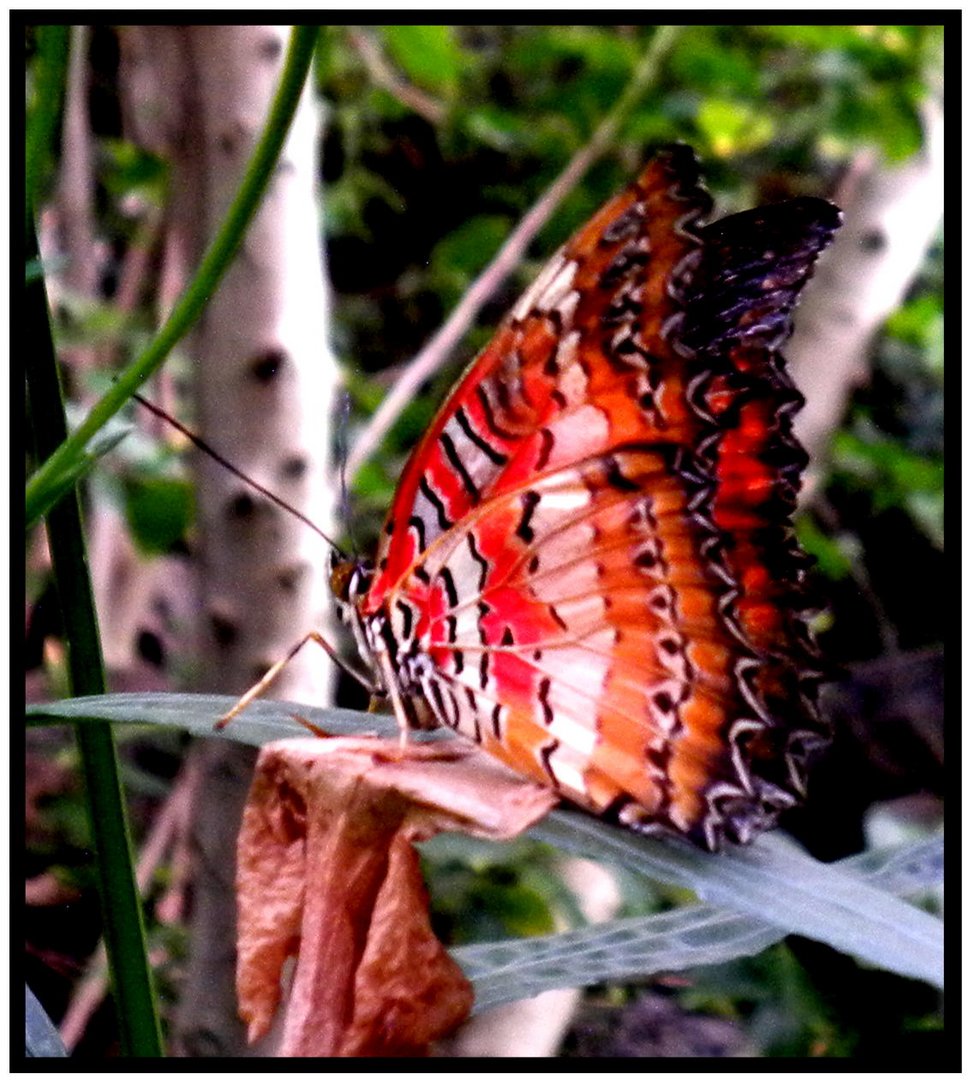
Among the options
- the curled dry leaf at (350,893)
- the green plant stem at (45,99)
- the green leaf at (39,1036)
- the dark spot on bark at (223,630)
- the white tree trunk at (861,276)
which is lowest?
the green leaf at (39,1036)

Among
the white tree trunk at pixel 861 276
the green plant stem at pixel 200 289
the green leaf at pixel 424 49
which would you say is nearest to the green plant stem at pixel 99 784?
the green plant stem at pixel 200 289

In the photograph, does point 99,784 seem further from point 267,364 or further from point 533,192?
point 533,192

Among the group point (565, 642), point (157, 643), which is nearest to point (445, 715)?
point (565, 642)

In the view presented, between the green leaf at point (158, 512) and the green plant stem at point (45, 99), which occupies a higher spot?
the green plant stem at point (45, 99)

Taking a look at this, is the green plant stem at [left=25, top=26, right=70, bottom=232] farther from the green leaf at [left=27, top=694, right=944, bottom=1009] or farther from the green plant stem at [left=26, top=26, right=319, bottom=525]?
the green leaf at [left=27, top=694, right=944, bottom=1009]

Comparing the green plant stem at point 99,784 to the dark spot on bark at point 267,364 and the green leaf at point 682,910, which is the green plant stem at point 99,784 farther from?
the dark spot on bark at point 267,364

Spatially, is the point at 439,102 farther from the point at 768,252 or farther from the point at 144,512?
the point at 768,252

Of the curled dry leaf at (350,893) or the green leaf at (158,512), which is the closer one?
the curled dry leaf at (350,893)

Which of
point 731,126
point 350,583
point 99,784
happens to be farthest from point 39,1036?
point 731,126

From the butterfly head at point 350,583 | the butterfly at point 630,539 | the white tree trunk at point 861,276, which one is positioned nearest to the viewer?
the butterfly at point 630,539
